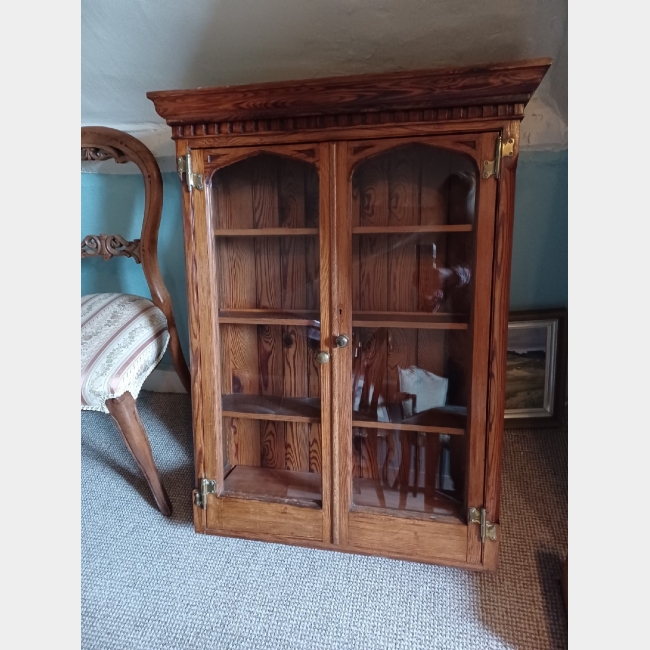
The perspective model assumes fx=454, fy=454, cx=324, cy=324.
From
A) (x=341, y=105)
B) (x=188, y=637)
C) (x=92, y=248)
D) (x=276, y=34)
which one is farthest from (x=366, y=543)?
(x=276, y=34)

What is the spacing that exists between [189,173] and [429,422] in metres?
0.91

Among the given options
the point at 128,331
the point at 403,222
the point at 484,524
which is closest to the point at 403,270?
the point at 403,222

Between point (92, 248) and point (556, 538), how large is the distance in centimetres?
168

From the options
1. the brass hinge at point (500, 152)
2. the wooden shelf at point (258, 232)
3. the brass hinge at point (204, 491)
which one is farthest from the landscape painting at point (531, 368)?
the brass hinge at point (204, 491)

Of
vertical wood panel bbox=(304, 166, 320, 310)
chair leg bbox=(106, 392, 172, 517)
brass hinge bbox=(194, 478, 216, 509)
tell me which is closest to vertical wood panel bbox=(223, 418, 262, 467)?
brass hinge bbox=(194, 478, 216, 509)

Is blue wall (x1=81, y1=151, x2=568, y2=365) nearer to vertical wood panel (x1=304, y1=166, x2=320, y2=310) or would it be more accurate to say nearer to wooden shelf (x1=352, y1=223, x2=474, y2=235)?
wooden shelf (x1=352, y1=223, x2=474, y2=235)

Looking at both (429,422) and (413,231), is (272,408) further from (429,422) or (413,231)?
(413,231)

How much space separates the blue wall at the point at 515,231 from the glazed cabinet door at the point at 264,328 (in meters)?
0.55

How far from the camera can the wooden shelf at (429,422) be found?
46.8 inches

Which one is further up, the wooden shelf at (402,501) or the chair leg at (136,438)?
the chair leg at (136,438)

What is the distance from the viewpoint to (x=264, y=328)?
1.36 m

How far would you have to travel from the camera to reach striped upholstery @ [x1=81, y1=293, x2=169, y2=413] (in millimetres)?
1230

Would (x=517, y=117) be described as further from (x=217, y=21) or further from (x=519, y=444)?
(x=519, y=444)

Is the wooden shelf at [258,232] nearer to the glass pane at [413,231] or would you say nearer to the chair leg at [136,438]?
the glass pane at [413,231]
